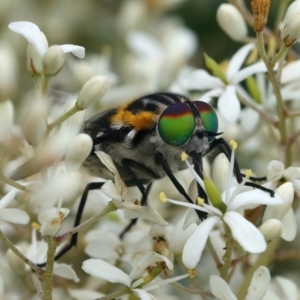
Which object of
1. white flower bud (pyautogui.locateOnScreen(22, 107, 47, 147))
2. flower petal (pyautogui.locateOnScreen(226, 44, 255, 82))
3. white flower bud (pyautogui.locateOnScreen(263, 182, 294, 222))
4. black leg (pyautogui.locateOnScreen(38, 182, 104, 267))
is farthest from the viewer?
flower petal (pyautogui.locateOnScreen(226, 44, 255, 82))

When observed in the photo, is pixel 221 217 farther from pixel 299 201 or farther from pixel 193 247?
pixel 299 201

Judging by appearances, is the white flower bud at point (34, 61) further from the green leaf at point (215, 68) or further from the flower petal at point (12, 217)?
the green leaf at point (215, 68)

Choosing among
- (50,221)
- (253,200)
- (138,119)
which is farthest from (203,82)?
(50,221)

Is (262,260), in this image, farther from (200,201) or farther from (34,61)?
(34,61)

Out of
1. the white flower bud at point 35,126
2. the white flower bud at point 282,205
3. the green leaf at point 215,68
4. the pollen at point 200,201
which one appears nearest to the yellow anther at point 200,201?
the pollen at point 200,201

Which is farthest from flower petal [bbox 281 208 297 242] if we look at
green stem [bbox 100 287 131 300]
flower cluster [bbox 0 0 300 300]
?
green stem [bbox 100 287 131 300]

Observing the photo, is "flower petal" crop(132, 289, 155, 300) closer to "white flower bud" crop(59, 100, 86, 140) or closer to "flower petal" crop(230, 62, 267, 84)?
"white flower bud" crop(59, 100, 86, 140)

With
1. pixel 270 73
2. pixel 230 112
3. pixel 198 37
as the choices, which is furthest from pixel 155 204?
pixel 198 37
